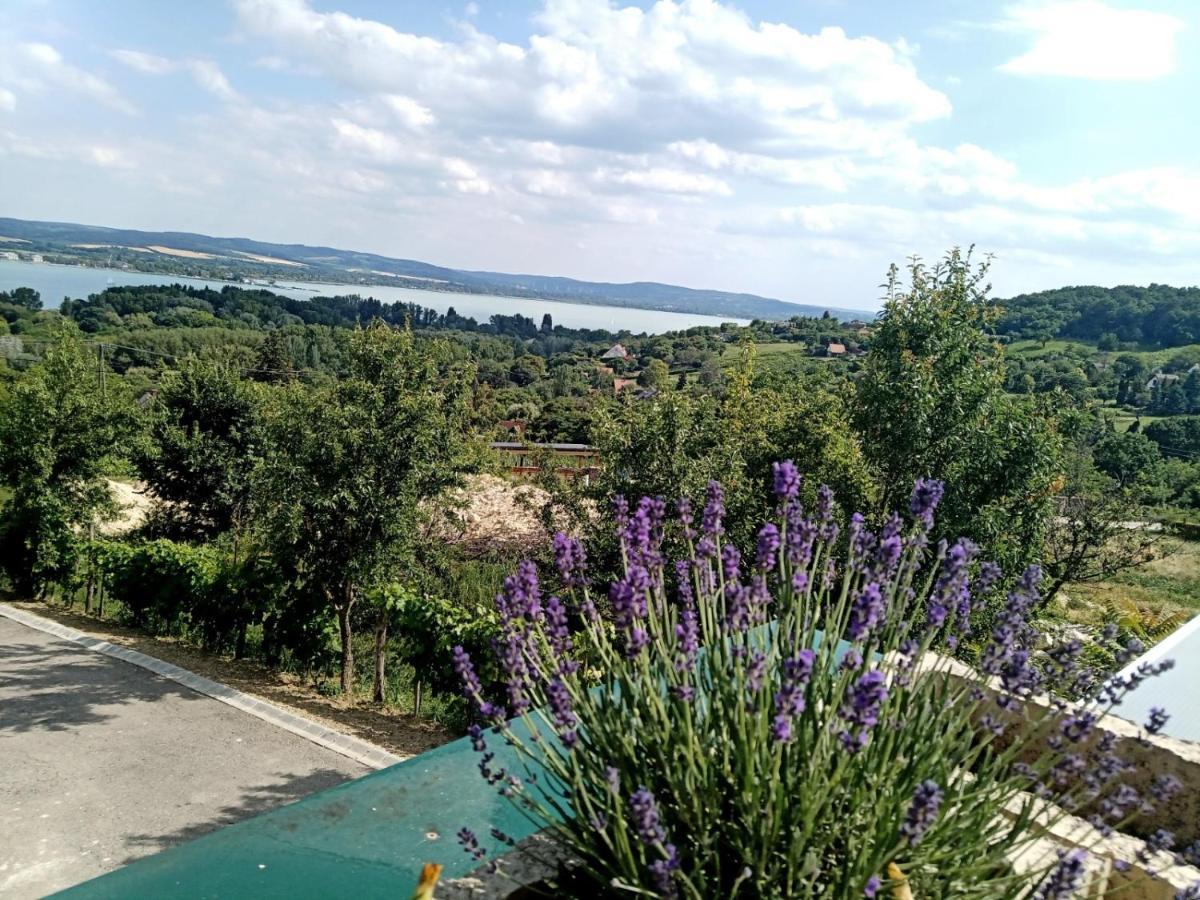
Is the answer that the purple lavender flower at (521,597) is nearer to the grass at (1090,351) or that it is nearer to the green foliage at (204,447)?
the green foliage at (204,447)

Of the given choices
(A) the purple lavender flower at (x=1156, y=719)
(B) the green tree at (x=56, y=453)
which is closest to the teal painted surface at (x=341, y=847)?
(A) the purple lavender flower at (x=1156, y=719)

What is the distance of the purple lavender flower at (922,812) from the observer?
143 cm

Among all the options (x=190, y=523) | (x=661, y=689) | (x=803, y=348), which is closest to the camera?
(x=661, y=689)

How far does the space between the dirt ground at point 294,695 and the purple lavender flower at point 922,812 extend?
25.1 ft

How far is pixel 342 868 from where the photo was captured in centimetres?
252

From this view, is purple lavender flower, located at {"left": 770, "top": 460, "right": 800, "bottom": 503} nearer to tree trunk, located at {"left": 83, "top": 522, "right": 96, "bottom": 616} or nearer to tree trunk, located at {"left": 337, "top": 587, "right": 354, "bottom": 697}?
tree trunk, located at {"left": 337, "top": 587, "right": 354, "bottom": 697}

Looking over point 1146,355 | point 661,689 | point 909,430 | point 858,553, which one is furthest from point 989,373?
point 1146,355

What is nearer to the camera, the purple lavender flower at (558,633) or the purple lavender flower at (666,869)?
the purple lavender flower at (666,869)

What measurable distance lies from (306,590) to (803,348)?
65530 mm

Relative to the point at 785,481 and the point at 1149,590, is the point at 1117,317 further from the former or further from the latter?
the point at 785,481

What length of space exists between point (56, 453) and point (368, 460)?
26.5ft

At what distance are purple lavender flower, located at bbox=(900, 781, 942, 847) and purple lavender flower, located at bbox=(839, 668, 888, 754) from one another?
0.14 m

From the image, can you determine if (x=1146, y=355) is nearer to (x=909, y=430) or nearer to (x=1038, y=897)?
(x=909, y=430)

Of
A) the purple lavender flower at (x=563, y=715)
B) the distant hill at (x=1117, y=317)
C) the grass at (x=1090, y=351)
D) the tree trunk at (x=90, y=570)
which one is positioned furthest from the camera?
the distant hill at (x=1117, y=317)
